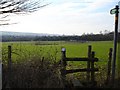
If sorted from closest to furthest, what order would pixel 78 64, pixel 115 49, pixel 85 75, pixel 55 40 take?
pixel 115 49 < pixel 85 75 < pixel 55 40 < pixel 78 64

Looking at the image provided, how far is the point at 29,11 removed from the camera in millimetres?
8250

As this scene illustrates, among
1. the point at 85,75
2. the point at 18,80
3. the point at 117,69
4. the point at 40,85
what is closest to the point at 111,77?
the point at 117,69

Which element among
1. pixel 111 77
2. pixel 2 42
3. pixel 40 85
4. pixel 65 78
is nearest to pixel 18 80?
pixel 40 85

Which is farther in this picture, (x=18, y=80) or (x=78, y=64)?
(x=78, y=64)

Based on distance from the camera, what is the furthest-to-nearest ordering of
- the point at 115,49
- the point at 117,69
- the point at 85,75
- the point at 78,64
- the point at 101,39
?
the point at 101,39 < the point at 78,64 < the point at 85,75 < the point at 117,69 < the point at 115,49

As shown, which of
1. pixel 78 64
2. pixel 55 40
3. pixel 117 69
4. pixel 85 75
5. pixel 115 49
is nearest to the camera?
pixel 115 49

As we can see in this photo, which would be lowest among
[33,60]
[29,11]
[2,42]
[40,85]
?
[40,85]

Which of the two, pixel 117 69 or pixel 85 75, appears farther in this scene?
pixel 85 75

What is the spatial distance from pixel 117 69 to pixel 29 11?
10.4 feet

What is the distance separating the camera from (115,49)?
24.0ft

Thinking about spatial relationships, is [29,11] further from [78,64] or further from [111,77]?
[78,64]

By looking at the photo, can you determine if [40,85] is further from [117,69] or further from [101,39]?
[101,39]

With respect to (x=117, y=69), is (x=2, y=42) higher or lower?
higher

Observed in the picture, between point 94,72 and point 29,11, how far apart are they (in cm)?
272
